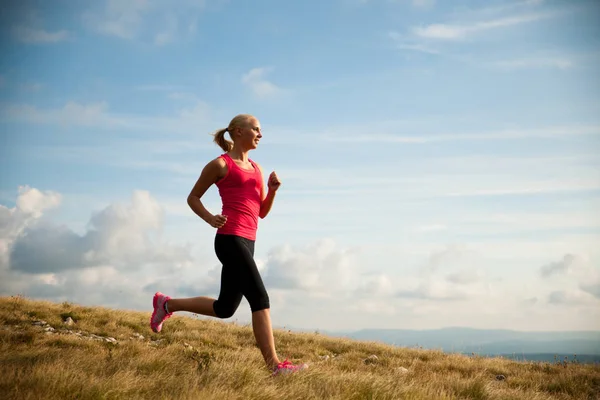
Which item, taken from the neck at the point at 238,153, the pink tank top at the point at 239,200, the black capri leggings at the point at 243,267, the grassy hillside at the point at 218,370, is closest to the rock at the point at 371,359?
the grassy hillside at the point at 218,370

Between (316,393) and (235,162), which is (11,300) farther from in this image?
(316,393)

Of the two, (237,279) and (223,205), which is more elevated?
(223,205)

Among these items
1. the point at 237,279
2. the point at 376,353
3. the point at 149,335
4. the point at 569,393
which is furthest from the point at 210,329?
the point at 569,393

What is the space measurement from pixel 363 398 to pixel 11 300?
35.1 ft

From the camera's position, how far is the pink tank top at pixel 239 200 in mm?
5668

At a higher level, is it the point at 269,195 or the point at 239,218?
the point at 269,195

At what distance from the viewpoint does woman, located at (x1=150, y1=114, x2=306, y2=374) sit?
5566 mm

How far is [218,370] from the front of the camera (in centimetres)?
517

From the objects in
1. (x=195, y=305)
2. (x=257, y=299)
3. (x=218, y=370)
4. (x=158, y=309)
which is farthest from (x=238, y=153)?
(x=158, y=309)

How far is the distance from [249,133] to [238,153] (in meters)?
0.27

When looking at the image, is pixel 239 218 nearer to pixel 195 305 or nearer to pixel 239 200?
pixel 239 200

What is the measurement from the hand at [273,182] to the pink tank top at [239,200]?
9.8 inches

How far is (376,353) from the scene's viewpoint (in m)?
10.3

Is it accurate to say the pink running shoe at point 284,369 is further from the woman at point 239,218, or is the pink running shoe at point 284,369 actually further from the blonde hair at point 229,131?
the blonde hair at point 229,131
